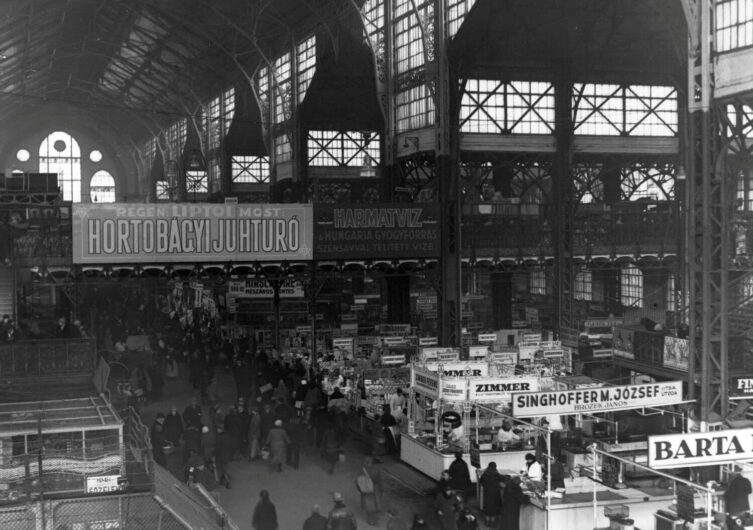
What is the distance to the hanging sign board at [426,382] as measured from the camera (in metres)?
21.6

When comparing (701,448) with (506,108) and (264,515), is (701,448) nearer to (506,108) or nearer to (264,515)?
(264,515)

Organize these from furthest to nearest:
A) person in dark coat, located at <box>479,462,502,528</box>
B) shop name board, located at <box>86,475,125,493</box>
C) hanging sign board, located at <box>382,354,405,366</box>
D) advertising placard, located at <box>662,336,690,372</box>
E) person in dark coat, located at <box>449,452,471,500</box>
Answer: hanging sign board, located at <box>382,354,405,366</box> < advertising placard, located at <box>662,336,690,372</box> < person in dark coat, located at <box>449,452,471,500</box> < person in dark coat, located at <box>479,462,502,528</box> < shop name board, located at <box>86,475,125,493</box>

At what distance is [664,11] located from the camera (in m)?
33.2

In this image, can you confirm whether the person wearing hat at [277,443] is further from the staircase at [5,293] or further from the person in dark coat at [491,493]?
the staircase at [5,293]

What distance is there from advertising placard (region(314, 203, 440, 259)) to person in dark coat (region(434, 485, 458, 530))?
21593mm

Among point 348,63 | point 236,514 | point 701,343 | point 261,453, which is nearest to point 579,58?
point 348,63

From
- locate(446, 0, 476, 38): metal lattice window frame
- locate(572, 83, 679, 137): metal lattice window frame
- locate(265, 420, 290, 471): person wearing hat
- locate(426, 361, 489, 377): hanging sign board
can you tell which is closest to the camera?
locate(265, 420, 290, 471): person wearing hat

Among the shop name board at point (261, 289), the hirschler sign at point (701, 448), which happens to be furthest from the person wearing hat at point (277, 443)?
the shop name board at point (261, 289)

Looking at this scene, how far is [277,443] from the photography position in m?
22.1

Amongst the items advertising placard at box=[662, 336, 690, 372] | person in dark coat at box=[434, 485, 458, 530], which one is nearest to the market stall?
person in dark coat at box=[434, 485, 458, 530]

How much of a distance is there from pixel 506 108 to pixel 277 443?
25.4m

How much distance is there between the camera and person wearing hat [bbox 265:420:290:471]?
2209 centimetres

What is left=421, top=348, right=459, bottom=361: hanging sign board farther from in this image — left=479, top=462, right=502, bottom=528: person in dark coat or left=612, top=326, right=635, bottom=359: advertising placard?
left=479, top=462, right=502, bottom=528: person in dark coat

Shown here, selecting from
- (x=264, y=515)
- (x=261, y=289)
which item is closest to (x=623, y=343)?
(x=261, y=289)
